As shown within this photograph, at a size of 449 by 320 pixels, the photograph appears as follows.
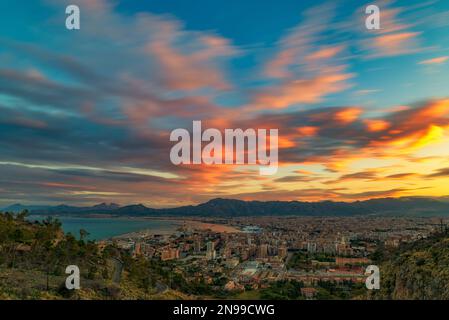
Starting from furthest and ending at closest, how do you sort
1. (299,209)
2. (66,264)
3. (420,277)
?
1. (299,209)
2. (66,264)
3. (420,277)

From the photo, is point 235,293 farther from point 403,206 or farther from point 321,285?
point 403,206

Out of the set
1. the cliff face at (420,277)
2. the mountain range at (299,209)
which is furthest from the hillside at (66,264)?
the mountain range at (299,209)

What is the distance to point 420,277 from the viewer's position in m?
13.9

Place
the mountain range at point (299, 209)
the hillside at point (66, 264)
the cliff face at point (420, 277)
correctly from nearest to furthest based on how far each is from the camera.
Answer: the cliff face at point (420, 277), the hillside at point (66, 264), the mountain range at point (299, 209)

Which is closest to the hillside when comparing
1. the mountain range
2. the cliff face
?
the cliff face

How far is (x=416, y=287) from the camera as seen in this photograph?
44.3ft

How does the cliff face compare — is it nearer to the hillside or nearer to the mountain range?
the hillside

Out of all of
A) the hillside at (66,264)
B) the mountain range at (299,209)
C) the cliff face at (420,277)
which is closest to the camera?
the cliff face at (420,277)

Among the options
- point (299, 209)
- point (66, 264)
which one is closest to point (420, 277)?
point (66, 264)

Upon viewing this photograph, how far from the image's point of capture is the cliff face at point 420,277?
42.0ft

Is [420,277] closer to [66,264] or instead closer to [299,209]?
[66,264]

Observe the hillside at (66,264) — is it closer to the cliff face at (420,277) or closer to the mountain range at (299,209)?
the cliff face at (420,277)

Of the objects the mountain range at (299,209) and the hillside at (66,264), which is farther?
the mountain range at (299,209)
